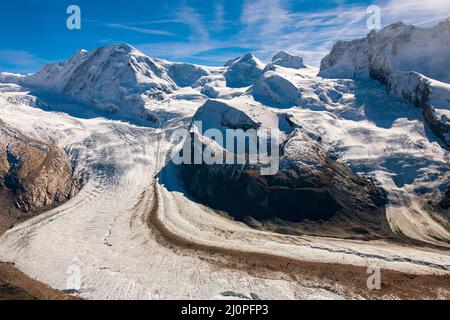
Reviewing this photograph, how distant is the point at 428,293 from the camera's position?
45250mm

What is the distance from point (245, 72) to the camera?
7195 inches

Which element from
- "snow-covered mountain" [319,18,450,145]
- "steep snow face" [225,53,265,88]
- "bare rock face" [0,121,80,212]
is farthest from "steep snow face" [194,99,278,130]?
"steep snow face" [225,53,265,88]

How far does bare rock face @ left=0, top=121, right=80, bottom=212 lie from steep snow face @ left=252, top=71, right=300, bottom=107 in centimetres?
5936

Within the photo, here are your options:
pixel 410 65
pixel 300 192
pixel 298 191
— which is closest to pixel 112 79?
pixel 410 65

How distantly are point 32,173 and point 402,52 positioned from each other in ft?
318

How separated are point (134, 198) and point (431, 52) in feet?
278

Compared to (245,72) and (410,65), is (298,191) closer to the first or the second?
(410,65)

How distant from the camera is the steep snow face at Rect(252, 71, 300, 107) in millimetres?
118062

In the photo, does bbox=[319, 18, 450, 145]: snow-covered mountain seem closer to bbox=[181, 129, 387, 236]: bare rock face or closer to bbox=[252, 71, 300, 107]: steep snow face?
bbox=[252, 71, 300, 107]: steep snow face

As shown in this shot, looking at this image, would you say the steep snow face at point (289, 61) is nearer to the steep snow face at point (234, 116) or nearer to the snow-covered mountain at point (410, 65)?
the snow-covered mountain at point (410, 65)

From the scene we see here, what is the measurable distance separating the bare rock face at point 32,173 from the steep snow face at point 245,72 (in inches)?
3839

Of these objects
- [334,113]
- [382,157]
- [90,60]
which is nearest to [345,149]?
[382,157]

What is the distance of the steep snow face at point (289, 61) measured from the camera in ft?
581

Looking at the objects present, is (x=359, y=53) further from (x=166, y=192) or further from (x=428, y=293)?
(x=428, y=293)
